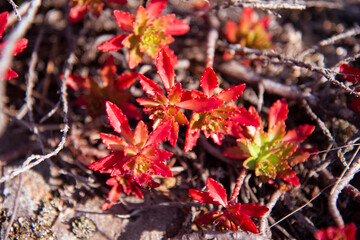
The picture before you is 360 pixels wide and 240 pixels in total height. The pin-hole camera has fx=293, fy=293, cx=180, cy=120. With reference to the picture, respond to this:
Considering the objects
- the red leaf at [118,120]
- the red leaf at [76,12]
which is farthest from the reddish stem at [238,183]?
the red leaf at [76,12]

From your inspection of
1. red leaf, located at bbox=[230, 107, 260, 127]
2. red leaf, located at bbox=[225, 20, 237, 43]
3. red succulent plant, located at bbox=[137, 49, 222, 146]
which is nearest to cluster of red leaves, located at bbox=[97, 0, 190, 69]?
red succulent plant, located at bbox=[137, 49, 222, 146]

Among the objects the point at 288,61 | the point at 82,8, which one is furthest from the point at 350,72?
the point at 82,8

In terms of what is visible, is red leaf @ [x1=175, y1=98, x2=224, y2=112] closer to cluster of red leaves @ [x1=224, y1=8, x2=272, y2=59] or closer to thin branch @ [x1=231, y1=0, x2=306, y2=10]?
thin branch @ [x1=231, y1=0, x2=306, y2=10]

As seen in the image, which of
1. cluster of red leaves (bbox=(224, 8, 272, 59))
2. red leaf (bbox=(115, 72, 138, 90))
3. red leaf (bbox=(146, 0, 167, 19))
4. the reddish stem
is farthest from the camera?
cluster of red leaves (bbox=(224, 8, 272, 59))

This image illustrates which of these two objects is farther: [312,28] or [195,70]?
[312,28]

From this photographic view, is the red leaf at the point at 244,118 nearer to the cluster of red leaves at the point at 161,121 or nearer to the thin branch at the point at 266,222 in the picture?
the cluster of red leaves at the point at 161,121

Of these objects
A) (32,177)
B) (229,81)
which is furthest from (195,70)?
(32,177)

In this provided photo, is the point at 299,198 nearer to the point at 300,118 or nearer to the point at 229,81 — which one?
the point at 300,118
